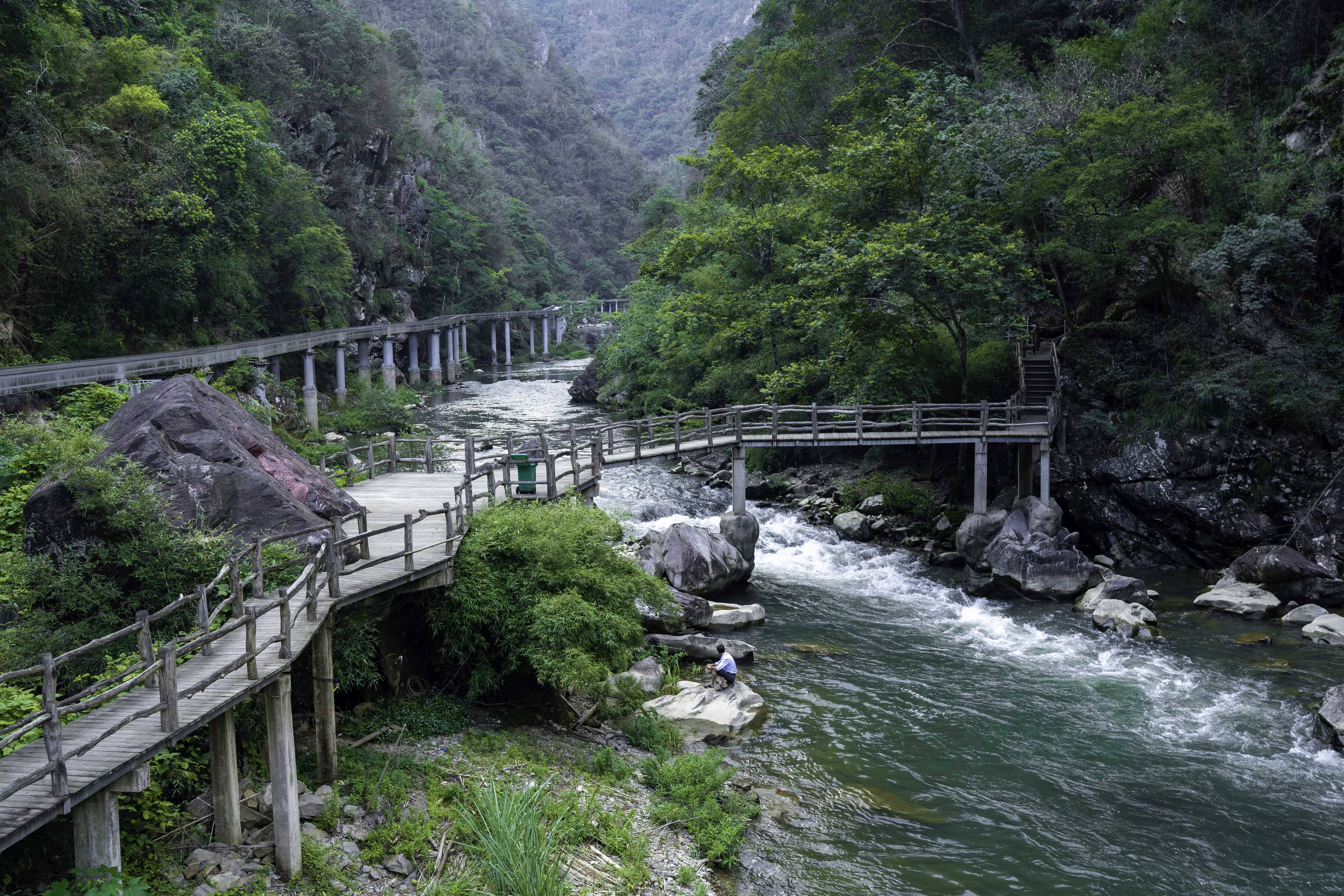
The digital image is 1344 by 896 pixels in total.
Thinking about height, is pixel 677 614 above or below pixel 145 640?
below

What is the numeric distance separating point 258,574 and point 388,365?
1874 inches

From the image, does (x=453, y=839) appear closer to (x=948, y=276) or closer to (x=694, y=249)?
(x=948, y=276)

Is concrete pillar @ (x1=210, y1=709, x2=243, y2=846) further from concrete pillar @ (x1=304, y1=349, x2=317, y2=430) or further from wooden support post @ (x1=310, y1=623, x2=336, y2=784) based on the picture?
concrete pillar @ (x1=304, y1=349, x2=317, y2=430)

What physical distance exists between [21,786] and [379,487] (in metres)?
12.1

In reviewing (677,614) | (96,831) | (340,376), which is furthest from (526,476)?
(340,376)

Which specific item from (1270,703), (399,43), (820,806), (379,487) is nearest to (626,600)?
(820,806)

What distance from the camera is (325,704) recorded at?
10.7m

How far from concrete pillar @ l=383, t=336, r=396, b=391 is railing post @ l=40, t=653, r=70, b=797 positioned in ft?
155

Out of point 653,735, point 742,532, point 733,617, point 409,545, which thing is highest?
point 409,545

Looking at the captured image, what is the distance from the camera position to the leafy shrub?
13.4 meters

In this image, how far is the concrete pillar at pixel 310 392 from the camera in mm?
40531

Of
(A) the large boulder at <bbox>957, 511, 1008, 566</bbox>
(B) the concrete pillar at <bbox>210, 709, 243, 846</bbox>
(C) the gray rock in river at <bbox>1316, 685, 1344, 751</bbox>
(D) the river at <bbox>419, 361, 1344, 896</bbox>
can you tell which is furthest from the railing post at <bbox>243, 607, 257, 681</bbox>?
(A) the large boulder at <bbox>957, 511, 1008, 566</bbox>

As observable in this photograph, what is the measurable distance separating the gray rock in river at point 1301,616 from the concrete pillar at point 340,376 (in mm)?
41063

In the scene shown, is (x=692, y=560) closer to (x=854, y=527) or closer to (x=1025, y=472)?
(x=854, y=527)
